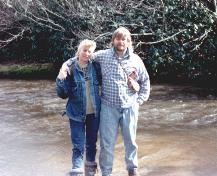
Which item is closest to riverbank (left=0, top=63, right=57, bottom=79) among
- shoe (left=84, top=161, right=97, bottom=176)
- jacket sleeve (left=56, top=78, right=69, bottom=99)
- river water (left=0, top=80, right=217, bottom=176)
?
river water (left=0, top=80, right=217, bottom=176)

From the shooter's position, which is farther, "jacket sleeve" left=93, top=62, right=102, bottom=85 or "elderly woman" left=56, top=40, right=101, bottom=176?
"jacket sleeve" left=93, top=62, right=102, bottom=85

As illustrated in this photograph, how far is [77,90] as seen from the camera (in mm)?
5105

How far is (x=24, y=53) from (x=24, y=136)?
9850 mm

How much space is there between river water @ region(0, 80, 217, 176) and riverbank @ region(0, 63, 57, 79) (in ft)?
10.9

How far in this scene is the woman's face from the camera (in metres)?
5.05

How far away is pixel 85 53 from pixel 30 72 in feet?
36.1

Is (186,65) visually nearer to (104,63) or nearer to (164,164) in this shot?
(164,164)

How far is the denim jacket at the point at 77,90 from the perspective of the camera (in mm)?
5098

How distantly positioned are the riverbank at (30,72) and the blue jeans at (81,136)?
10146mm

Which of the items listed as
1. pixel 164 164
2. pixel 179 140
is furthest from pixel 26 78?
pixel 164 164

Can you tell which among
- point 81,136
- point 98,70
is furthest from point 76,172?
point 98,70

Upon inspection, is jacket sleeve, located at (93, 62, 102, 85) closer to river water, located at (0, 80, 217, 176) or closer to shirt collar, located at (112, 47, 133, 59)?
shirt collar, located at (112, 47, 133, 59)

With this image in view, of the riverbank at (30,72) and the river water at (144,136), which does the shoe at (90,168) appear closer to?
the river water at (144,136)

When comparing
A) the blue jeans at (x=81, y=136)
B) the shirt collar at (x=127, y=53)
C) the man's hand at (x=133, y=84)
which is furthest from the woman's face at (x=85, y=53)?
the blue jeans at (x=81, y=136)
